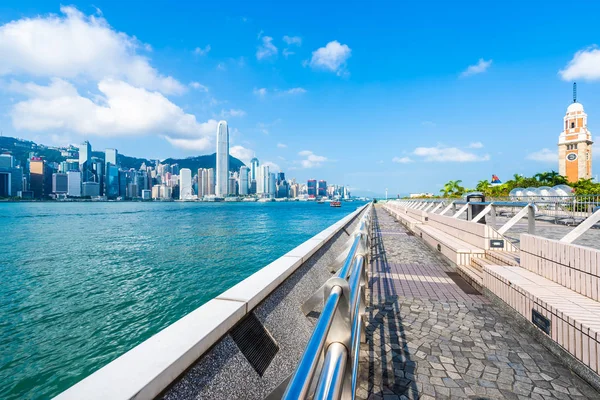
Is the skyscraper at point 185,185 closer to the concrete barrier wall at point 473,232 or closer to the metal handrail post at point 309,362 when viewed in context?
the concrete barrier wall at point 473,232

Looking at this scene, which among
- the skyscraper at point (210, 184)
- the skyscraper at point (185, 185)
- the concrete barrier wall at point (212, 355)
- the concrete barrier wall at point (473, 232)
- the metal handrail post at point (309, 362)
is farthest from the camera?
the skyscraper at point (210, 184)

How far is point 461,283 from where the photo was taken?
5359mm

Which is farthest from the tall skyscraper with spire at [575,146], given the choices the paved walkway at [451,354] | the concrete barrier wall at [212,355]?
the concrete barrier wall at [212,355]

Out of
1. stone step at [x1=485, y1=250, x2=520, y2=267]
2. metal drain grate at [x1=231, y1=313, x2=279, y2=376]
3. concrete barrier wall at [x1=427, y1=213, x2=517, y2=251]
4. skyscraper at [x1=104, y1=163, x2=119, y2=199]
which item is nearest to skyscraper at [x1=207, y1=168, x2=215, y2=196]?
skyscraper at [x1=104, y1=163, x2=119, y2=199]

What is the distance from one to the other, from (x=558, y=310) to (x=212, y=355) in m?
3.39

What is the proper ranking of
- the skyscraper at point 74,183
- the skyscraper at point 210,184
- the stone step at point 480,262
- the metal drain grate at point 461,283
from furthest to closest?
the skyscraper at point 210,184, the skyscraper at point 74,183, the stone step at point 480,262, the metal drain grate at point 461,283

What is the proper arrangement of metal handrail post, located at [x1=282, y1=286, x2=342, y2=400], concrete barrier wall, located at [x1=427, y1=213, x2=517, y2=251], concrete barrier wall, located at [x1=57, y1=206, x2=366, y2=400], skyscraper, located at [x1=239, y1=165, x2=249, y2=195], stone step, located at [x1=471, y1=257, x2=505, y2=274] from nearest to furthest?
metal handrail post, located at [x1=282, y1=286, x2=342, y2=400], concrete barrier wall, located at [x1=57, y1=206, x2=366, y2=400], stone step, located at [x1=471, y1=257, x2=505, y2=274], concrete barrier wall, located at [x1=427, y1=213, x2=517, y2=251], skyscraper, located at [x1=239, y1=165, x2=249, y2=195]

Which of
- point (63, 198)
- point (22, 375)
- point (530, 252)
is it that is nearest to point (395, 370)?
point (530, 252)

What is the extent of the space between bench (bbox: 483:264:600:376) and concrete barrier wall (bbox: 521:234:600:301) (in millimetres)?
88

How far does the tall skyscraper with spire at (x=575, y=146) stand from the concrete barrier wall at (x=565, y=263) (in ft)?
284

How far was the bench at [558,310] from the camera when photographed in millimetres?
2402

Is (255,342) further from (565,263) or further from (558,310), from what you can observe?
(565,263)

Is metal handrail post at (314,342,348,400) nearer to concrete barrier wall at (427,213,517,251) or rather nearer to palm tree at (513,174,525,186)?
concrete barrier wall at (427,213,517,251)

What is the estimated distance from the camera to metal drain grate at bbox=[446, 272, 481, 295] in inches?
192
